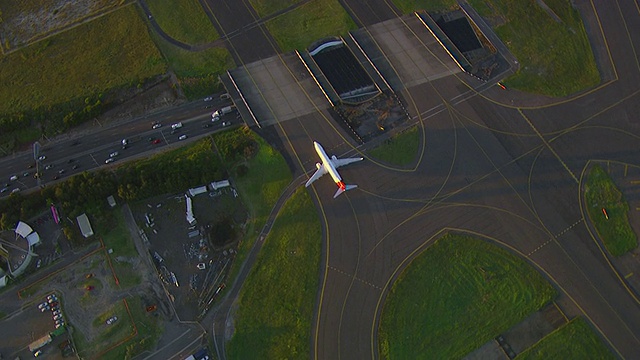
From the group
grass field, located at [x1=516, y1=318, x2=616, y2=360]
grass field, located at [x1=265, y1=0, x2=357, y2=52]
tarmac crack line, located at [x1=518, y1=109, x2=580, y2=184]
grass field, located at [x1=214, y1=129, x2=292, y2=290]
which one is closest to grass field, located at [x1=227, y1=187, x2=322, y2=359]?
grass field, located at [x1=214, y1=129, x2=292, y2=290]

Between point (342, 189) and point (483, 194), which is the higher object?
point (342, 189)

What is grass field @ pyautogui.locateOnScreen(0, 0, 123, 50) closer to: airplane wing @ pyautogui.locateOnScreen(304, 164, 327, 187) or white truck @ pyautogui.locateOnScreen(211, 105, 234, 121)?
white truck @ pyautogui.locateOnScreen(211, 105, 234, 121)

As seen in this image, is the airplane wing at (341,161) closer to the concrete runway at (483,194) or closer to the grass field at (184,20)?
the concrete runway at (483,194)

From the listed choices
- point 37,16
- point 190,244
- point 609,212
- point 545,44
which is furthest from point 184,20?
point 609,212

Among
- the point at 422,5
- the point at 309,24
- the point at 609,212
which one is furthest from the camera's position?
the point at 422,5

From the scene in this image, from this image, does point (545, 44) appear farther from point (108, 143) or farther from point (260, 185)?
point (108, 143)

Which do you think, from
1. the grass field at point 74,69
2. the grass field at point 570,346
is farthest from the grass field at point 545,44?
the grass field at point 74,69

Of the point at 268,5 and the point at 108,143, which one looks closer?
the point at 108,143

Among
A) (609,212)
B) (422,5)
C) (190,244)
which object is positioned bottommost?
(609,212)

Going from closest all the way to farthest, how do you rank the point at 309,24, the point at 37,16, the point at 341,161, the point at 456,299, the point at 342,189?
1. the point at 456,299
2. the point at 342,189
3. the point at 341,161
4. the point at 309,24
5. the point at 37,16
